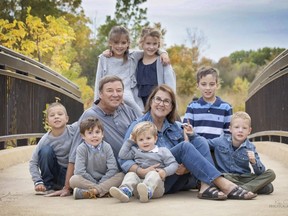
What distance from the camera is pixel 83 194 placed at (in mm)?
5551

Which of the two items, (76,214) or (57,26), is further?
(57,26)

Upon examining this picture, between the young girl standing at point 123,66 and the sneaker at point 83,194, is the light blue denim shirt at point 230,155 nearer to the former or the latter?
the sneaker at point 83,194

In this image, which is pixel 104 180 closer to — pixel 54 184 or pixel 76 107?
pixel 54 184

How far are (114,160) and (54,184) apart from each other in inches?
27.9

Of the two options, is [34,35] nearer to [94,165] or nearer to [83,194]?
[94,165]

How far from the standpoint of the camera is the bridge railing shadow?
8.73m

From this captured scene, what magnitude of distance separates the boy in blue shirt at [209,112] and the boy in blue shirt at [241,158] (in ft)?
0.87

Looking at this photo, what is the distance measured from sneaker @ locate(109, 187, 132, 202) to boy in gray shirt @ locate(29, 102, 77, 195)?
2.67ft

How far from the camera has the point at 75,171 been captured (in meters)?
5.66

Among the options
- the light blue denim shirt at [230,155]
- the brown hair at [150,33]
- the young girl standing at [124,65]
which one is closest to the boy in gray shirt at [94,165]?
the light blue denim shirt at [230,155]

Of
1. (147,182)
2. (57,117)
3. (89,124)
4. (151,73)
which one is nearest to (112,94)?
(89,124)

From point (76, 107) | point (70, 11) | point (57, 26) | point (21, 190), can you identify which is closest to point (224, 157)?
point (21, 190)

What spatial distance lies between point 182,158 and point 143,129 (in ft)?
1.29

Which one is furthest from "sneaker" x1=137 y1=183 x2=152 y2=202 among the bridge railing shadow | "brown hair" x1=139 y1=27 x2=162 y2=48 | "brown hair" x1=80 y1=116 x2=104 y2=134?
the bridge railing shadow
